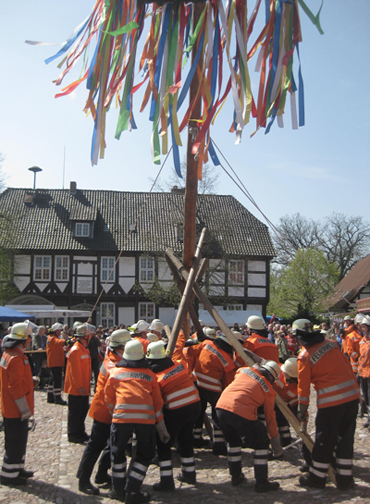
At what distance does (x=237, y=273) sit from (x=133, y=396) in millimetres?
26503

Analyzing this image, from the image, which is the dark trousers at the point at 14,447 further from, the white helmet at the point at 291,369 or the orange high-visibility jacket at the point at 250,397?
the white helmet at the point at 291,369

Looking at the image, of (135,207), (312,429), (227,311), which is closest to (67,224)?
(135,207)

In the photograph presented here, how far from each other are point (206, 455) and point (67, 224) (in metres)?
26.9

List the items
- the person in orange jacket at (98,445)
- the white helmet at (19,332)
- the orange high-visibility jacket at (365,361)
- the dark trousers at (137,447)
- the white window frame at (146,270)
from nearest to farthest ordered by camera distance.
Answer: the dark trousers at (137,447) < the person in orange jacket at (98,445) < the white helmet at (19,332) < the orange high-visibility jacket at (365,361) < the white window frame at (146,270)

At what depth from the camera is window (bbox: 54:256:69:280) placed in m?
31.1

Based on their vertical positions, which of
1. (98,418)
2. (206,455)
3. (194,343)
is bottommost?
(206,455)

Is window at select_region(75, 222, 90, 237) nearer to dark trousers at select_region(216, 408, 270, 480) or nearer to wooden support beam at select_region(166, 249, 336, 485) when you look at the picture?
wooden support beam at select_region(166, 249, 336, 485)

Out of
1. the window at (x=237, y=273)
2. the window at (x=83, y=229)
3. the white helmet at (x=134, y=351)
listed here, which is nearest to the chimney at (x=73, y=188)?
the window at (x=83, y=229)

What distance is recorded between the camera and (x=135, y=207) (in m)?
34.3

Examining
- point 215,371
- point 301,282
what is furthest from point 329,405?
point 301,282

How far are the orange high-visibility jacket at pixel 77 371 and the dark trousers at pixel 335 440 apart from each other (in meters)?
3.89

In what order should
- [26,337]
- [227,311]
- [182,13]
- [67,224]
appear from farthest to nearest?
[67,224] → [227,311] → [182,13] → [26,337]

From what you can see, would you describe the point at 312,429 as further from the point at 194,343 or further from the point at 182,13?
the point at 182,13

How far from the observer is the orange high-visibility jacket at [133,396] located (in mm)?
5209
